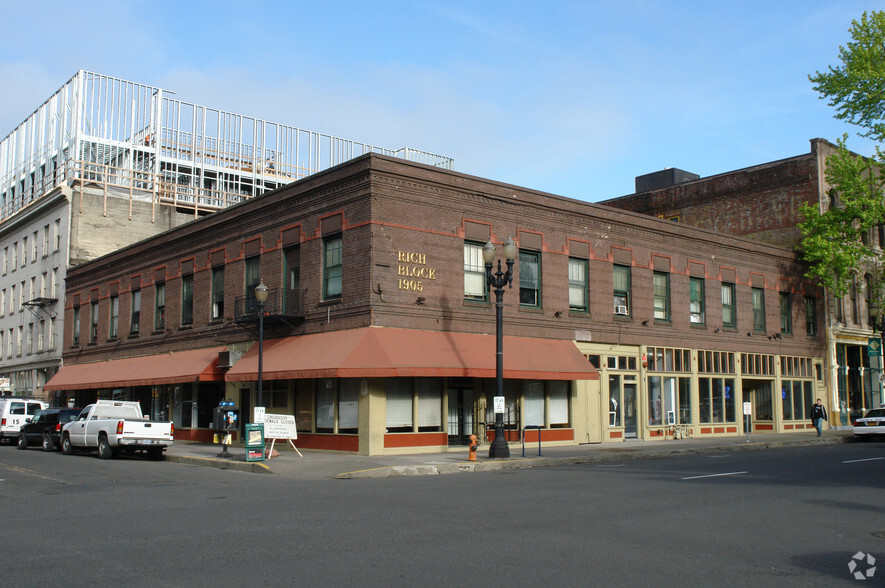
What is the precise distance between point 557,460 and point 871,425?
18.1 meters

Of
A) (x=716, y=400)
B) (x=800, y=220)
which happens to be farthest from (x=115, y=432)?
(x=800, y=220)

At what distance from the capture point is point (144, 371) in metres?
33.9

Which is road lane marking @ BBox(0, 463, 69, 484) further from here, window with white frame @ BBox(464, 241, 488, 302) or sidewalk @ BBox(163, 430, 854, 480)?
window with white frame @ BBox(464, 241, 488, 302)

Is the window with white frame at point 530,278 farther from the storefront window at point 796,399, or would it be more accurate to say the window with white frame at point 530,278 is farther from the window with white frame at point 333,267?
the storefront window at point 796,399

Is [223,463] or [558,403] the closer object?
[223,463]

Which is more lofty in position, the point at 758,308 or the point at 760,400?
the point at 758,308

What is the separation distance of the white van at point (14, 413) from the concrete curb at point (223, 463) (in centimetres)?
1167

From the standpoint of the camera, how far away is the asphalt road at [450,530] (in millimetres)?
7934

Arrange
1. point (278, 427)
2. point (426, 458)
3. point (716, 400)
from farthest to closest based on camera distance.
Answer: point (716, 400) → point (278, 427) → point (426, 458)

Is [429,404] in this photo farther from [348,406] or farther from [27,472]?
[27,472]

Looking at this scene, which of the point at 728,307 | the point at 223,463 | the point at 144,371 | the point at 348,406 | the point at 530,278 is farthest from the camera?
the point at 728,307

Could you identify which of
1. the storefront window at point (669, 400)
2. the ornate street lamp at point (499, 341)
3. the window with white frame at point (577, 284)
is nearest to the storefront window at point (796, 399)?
the storefront window at point (669, 400)

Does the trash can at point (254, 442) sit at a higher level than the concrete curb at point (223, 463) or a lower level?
higher

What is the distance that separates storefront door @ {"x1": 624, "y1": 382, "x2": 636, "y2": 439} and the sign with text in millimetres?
13660
